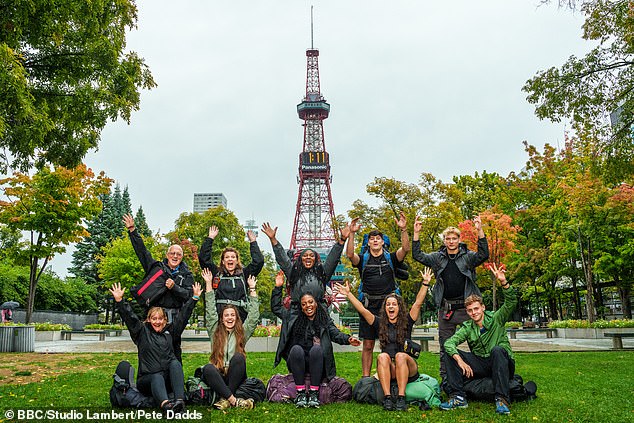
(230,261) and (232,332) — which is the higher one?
(230,261)

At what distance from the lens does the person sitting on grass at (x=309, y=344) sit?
5375 mm

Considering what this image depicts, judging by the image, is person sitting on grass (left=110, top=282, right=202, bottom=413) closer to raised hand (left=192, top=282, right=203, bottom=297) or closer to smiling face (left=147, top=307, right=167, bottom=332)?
smiling face (left=147, top=307, right=167, bottom=332)

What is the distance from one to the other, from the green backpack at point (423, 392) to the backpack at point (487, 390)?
0.36m

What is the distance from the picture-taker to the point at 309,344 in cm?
567

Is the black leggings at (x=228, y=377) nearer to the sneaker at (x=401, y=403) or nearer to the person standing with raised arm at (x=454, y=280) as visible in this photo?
the sneaker at (x=401, y=403)

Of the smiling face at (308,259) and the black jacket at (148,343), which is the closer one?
the black jacket at (148,343)

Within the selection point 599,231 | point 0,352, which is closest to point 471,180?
point 599,231

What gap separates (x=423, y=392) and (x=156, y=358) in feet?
9.39

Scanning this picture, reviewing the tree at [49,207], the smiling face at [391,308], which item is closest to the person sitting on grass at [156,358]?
the smiling face at [391,308]

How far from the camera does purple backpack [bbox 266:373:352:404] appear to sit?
5.48m

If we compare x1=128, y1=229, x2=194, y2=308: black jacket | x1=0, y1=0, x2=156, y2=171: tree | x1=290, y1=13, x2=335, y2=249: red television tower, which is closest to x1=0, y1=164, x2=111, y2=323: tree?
x1=0, y1=0, x2=156, y2=171: tree

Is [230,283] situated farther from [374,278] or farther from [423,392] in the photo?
[423,392]

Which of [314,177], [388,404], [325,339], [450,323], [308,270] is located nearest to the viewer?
[388,404]

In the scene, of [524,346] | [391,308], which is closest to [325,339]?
[391,308]
